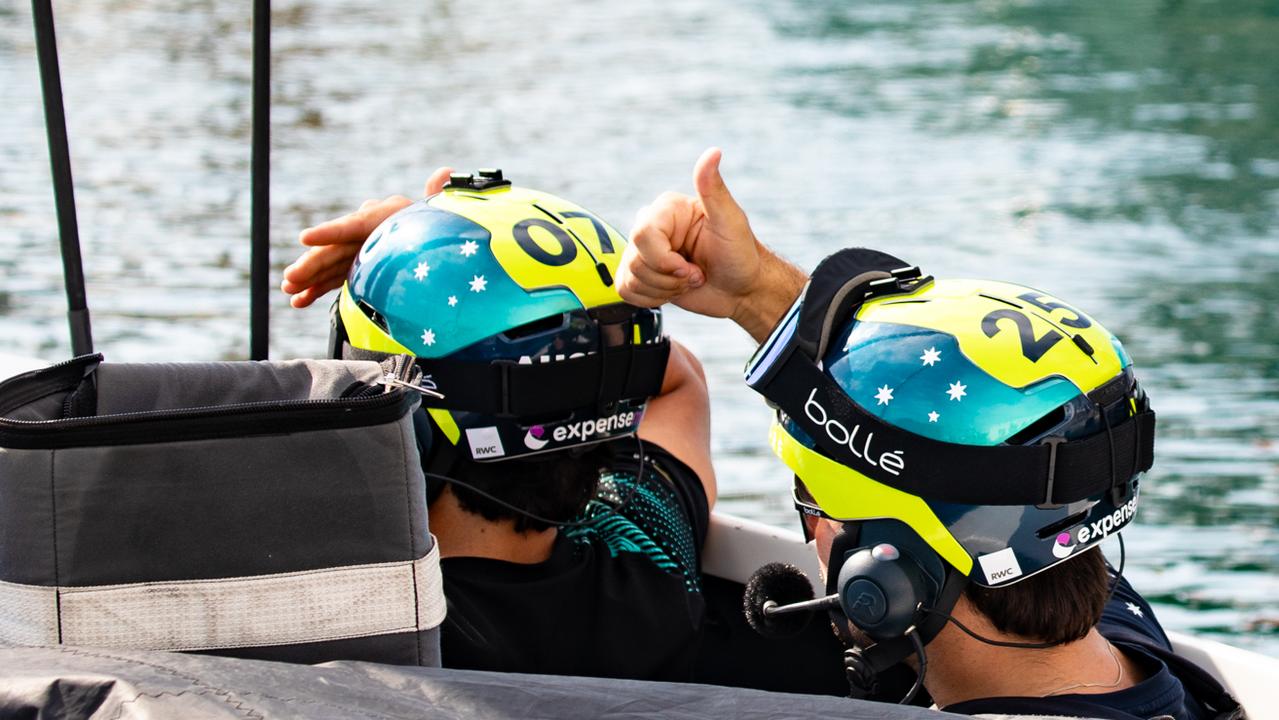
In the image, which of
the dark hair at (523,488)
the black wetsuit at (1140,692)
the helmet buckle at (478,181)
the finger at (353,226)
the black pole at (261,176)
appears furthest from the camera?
the finger at (353,226)

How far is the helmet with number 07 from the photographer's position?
2.93 m

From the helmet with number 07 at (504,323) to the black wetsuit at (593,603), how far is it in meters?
0.24

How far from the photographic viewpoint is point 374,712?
1731mm

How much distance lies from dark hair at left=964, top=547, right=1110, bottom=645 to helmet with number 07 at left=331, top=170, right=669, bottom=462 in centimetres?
95

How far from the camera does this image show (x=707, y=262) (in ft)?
9.26

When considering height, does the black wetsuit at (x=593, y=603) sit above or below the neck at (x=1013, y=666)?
below

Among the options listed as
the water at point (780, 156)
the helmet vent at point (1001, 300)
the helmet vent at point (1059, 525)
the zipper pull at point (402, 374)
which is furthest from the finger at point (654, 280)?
the water at point (780, 156)

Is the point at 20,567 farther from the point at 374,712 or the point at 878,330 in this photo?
the point at 878,330

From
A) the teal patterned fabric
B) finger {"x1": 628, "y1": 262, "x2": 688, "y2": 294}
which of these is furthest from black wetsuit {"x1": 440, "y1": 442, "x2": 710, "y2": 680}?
finger {"x1": 628, "y1": 262, "x2": 688, "y2": 294}

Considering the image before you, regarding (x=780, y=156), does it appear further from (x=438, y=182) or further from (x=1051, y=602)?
(x=1051, y=602)

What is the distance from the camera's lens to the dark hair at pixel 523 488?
3000mm

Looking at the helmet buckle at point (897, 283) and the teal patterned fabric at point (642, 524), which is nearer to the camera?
the helmet buckle at point (897, 283)

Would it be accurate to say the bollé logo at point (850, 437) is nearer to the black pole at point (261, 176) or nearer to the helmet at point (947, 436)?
the helmet at point (947, 436)

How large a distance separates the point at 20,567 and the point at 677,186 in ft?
43.5
